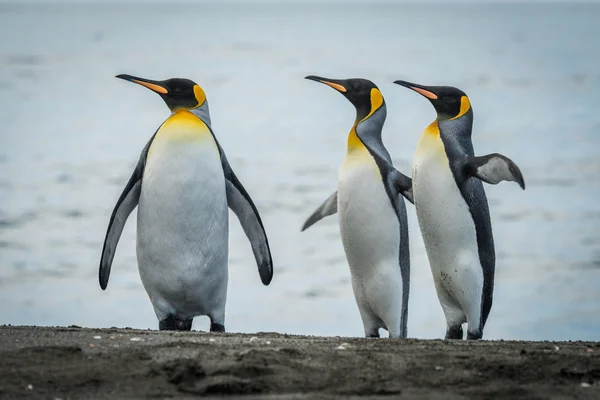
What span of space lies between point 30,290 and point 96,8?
143 meters

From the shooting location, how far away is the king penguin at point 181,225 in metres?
7.70

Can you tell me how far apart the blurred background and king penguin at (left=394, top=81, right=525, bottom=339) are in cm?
333

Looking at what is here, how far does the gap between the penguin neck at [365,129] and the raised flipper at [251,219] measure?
700 millimetres

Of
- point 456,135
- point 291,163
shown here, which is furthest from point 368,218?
point 291,163

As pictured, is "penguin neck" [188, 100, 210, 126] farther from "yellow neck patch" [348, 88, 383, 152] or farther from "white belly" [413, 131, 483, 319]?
"white belly" [413, 131, 483, 319]

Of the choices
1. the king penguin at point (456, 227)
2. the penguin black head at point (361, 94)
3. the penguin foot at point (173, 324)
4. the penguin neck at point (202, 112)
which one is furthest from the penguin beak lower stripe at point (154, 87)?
the king penguin at point (456, 227)

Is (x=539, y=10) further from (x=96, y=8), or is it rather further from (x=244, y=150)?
(x=244, y=150)

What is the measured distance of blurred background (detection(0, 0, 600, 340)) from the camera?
12766 mm

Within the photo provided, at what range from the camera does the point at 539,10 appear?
137 m

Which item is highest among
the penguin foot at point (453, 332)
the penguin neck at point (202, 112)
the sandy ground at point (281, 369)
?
the penguin neck at point (202, 112)

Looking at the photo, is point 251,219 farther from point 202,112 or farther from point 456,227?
point 456,227

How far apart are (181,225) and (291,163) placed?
17.7 meters

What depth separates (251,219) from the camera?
326 inches

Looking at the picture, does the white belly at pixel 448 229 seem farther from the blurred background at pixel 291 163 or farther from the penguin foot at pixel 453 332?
the blurred background at pixel 291 163
